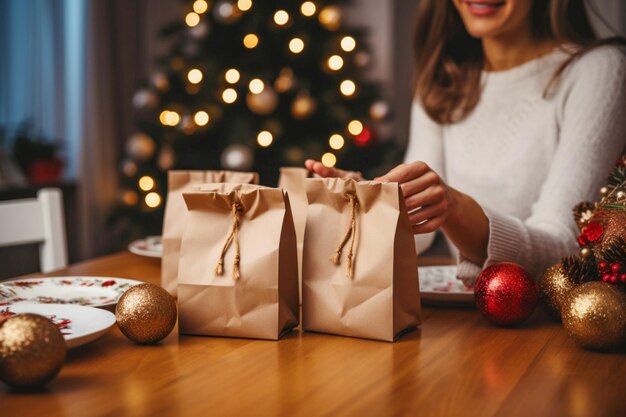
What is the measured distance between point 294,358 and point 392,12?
3543 millimetres

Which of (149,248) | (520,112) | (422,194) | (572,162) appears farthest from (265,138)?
(422,194)

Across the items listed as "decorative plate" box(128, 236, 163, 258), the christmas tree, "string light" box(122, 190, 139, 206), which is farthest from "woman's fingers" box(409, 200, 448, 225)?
"string light" box(122, 190, 139, 206)

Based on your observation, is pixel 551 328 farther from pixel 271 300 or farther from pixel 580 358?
pixel 271 300

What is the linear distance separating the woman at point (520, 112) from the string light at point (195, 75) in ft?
5.64

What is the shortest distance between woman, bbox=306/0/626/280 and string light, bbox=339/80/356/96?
4.98ft

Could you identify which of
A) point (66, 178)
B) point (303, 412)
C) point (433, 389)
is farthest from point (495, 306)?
point (66, 178)

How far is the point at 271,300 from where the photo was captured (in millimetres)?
822

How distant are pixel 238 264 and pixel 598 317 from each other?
42cm

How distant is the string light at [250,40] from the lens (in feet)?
10.4

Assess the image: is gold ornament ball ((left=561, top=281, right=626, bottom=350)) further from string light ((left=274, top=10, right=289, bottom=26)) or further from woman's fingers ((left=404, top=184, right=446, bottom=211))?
string light ((left=274, top=10, right=289, bottom=26))

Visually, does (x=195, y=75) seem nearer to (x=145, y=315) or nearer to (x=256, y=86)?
(x=256, y=86)

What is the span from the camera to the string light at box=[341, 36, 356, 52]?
3.27 metres

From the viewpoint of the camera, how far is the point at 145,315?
80 cm

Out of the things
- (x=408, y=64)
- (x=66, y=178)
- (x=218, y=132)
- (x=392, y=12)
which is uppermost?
(x=392, y=12)
